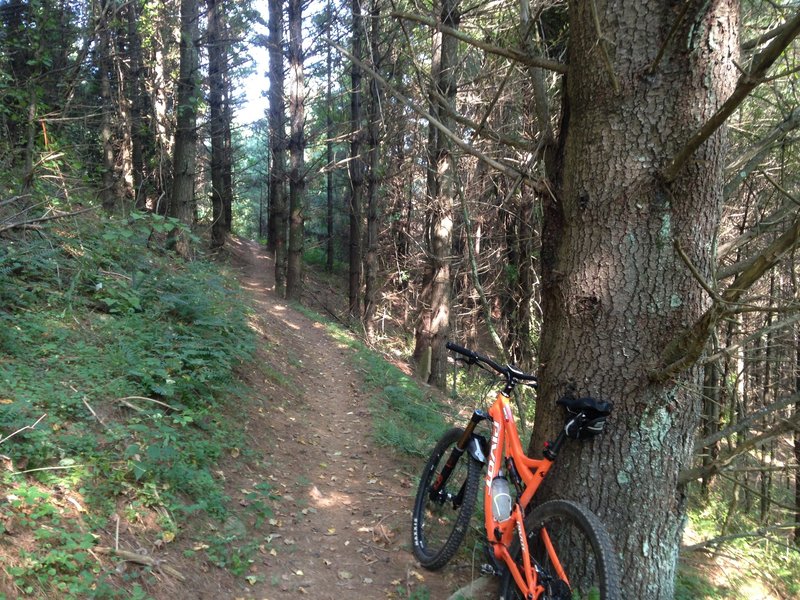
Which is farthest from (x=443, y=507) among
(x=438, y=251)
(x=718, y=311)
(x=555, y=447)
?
(x=438, y=251)

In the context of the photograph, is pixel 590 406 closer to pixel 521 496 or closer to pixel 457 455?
pixel 521 496

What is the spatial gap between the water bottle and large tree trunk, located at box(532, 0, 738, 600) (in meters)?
0.45

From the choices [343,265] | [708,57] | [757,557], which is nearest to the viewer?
[708,57]

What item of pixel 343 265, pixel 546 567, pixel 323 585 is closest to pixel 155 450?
pixel 323 585

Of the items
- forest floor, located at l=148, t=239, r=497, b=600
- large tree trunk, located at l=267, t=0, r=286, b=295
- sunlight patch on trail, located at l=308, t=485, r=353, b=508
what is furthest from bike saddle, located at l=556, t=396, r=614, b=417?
large tree trunk, located at l=267, t=0, r=286, b=295

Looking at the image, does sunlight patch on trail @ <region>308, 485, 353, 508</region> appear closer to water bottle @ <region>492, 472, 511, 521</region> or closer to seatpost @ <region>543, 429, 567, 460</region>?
water bottle @ <region>492, 472, 511, 521</region>

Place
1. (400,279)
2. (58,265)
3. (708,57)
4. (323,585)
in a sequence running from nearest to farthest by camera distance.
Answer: (708,57), (323,585), (58,265), (400,279)

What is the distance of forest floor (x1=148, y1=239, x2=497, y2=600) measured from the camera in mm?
3551

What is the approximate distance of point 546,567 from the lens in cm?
277

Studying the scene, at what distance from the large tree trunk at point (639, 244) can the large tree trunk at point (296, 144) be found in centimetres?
1256

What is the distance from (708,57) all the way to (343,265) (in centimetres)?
2800

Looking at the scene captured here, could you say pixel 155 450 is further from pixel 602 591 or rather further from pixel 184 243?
pixel 184 243

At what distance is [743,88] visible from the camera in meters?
1.98

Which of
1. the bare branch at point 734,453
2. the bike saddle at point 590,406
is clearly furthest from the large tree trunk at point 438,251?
the bare branch at point 734,453
